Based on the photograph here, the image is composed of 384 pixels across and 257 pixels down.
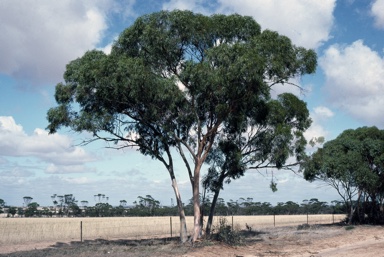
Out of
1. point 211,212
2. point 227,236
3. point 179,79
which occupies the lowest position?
point 227,236

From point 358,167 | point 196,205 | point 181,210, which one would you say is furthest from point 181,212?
point 358,167

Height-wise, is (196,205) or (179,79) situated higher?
(179,79)

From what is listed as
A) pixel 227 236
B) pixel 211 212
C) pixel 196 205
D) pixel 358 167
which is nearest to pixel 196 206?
pixel 196 205

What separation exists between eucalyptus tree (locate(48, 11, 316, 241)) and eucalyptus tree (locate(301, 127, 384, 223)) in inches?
553

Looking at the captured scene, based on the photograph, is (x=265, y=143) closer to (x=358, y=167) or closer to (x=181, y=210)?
(x=181, y=210)

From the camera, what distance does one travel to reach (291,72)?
79.9ft

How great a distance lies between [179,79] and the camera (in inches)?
909

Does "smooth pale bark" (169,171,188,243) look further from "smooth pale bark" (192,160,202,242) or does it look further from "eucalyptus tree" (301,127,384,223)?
"eucalyptus tree" (301,127,384,223)

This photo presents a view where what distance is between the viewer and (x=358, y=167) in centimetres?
3778

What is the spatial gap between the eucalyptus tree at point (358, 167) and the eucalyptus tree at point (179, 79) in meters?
14.0

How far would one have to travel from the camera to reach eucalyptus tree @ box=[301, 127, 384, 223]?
124 feet

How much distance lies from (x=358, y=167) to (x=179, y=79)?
69.3 feet

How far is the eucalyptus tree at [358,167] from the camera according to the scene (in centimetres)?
3784

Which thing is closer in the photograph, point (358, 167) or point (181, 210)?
point (181, 210)
